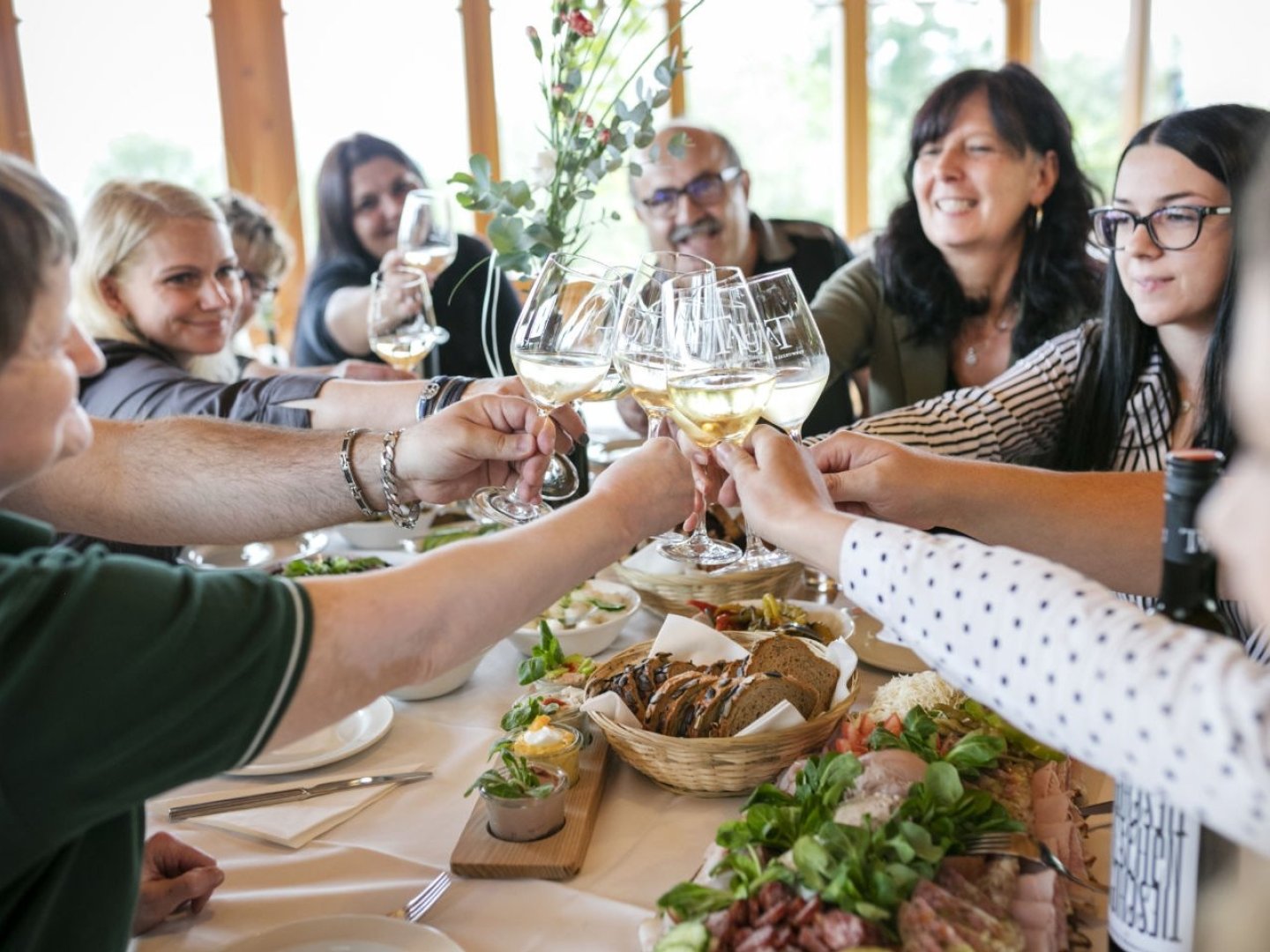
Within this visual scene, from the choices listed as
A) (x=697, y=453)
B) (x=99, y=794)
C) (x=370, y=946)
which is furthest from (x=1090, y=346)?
(x=99, y=794)

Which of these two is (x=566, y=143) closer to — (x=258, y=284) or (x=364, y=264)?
(x=258, y=284)

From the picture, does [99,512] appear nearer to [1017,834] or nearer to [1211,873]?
[1017,834]

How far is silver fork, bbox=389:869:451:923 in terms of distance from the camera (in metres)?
1.11

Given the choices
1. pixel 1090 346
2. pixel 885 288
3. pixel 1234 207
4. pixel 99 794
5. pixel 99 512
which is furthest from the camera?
pixel 885 288

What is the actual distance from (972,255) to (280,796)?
227 centimetres

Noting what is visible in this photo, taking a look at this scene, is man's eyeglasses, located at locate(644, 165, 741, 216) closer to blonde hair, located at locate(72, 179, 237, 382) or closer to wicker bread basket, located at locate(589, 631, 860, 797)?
blonde hair, located at locate(72, 179, 237, 382)

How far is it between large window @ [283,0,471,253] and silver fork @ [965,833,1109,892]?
5.33m

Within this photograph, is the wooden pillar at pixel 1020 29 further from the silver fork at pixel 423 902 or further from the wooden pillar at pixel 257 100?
the silver fork at pixel 423 902

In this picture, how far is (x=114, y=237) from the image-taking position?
272cm

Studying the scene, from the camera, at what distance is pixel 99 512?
159 cm

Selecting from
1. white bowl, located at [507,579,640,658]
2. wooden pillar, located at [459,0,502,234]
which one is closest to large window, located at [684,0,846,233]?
wooden pillar, located at [459,0,502,234]

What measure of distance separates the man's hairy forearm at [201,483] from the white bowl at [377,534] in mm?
705

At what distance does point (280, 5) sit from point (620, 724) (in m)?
5.38

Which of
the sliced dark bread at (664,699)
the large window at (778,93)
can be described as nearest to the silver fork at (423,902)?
the sliced dark bread at (664,699)
